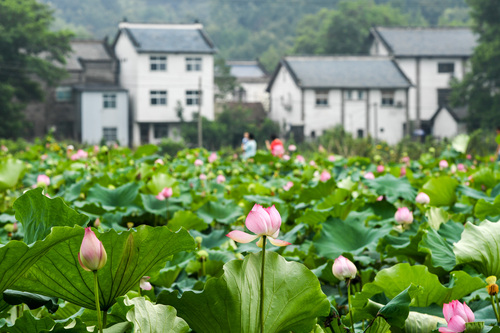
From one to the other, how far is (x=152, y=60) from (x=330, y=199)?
26.6 m

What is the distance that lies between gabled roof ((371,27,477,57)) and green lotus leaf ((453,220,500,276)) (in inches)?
1186

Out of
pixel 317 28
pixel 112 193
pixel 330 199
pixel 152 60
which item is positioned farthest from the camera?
pixel 317 28

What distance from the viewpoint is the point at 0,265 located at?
870 millimetres

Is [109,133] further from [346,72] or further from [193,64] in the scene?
[346,72]

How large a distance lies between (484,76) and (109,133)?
48.1 feet

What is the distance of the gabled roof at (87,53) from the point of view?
2917 centimetres

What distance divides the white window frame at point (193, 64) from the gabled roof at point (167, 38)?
42 centimetres

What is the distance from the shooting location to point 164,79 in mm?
28500

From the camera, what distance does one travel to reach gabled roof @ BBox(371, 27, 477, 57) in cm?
3044

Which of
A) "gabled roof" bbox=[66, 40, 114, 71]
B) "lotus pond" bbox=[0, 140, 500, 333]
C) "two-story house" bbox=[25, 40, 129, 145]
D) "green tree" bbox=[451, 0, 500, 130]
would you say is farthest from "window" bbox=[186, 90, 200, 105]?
"lotus pond" bbox=[0, 140, 500, 333]

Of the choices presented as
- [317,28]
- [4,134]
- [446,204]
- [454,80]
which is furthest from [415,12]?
[446,204]

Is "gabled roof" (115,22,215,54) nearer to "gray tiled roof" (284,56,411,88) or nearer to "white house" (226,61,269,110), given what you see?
"gray tiled roof" (284,56,411,88)

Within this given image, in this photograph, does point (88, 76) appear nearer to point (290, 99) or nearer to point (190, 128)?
point (190, 128)

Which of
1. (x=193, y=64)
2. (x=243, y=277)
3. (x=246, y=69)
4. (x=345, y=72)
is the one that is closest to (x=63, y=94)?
(x=193, y=64)
